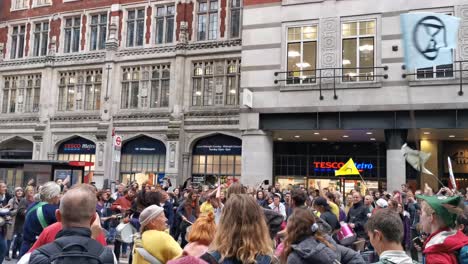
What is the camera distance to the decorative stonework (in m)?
20.2

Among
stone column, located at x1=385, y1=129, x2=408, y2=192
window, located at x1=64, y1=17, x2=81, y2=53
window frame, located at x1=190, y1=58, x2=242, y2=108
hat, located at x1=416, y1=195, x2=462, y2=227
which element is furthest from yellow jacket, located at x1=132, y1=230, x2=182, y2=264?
window, located at x1=64, y1=17, x2=81, y2=53

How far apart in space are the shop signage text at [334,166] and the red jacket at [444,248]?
803 inches

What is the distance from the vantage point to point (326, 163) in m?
24.3

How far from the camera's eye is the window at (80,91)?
2934cm

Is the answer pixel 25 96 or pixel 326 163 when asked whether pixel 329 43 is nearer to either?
pixel 326 163

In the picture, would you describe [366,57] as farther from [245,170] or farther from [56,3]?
[56,3]

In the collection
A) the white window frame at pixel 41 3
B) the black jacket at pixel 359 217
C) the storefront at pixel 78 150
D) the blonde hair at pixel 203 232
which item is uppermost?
the white window frame at pixel 41 3

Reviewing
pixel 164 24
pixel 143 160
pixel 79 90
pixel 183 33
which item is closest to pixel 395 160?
pixel 183 33

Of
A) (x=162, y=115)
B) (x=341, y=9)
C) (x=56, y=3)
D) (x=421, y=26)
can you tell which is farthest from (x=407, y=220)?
(x=56, y=3)

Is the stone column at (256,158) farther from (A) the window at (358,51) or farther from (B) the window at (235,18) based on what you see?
(B) the window at (235,18)

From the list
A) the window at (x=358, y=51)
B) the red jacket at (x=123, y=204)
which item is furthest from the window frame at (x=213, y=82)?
the red jacket at (x=123, y=204)

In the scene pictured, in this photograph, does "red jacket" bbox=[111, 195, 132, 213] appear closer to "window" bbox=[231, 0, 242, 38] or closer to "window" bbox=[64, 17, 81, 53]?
"window" bbox=[231, 0, 242, 38]

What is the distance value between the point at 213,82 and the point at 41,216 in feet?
70.1

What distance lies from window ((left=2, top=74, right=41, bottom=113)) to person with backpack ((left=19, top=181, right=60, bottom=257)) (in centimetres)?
2706
